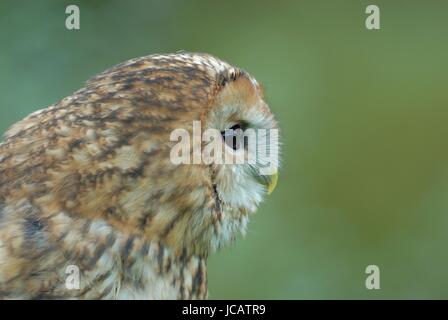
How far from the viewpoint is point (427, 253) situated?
5.35 metres

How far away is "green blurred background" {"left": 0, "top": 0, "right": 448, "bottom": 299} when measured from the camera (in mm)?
4953

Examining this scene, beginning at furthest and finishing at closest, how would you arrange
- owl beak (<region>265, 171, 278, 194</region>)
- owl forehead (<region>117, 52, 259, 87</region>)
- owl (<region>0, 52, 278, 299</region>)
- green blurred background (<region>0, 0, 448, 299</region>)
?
green blurred background (<region>0, 0, 448, 299</region>), owl beak (<region>265, 171, 278, 194</region>), owl forehead (<region>117, 52, 259, 87</region>), owl (<region>0, 52, 278, 299</region>)

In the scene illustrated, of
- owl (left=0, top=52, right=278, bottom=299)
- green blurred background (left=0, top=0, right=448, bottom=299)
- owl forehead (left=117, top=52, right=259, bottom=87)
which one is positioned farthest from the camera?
green blurred background (left=0, top=0, right=448, bottom=299)

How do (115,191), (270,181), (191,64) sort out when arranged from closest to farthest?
(115,191), (191,64), (270,181)

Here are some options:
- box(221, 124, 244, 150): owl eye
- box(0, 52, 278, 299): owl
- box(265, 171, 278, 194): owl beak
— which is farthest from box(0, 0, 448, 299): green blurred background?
box(0, 52, 278, 299): owl

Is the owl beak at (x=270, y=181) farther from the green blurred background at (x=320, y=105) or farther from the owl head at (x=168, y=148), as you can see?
the green blurred background at (x=320, y=105)

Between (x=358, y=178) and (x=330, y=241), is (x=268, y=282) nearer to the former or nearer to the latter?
(x=330, y=241)

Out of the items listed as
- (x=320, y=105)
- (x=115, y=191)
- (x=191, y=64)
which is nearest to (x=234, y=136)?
(x=191, y=64)

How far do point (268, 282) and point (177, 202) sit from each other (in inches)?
104

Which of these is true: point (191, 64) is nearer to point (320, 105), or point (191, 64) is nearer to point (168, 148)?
point (168, 148)

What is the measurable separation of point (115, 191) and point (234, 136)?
44 centimetres

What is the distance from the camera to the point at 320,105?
579 cm

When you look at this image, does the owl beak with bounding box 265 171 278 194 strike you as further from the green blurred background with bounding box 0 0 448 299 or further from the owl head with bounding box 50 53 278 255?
the green blurred background with bounding box 0 0 448 299
